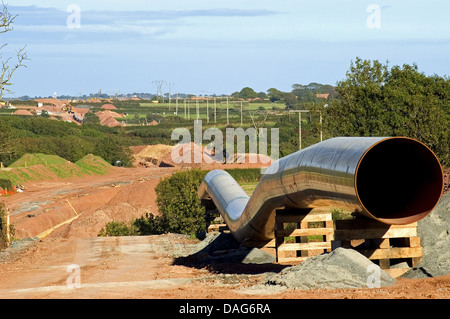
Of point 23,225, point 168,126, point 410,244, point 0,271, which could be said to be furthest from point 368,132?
point 168,126

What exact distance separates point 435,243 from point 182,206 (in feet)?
90.3

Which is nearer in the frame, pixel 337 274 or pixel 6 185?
pixel 337 274

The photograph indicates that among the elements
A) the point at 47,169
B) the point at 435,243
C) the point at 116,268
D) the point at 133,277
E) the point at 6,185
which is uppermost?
the point at 435,243

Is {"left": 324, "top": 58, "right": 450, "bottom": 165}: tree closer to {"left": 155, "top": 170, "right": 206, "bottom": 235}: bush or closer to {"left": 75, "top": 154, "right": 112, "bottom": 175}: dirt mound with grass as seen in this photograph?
{"left": 155, "top": 170, "right": 206, "bottom": 235}: bush

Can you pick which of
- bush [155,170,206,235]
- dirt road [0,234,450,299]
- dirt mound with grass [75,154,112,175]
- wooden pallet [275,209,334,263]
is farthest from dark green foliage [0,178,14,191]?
wooden pallet [275,209,334,263]

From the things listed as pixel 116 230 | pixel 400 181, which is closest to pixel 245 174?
pixel 116 230

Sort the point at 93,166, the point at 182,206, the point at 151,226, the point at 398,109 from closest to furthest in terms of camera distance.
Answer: the point at 182,206 → the point at 151,226 → the point at 398,109 → the point at 93,166

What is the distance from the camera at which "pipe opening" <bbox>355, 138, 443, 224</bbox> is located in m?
13.4

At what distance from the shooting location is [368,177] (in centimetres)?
1507

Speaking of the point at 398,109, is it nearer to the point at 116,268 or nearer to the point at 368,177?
the point at 116,268

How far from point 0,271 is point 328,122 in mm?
37777

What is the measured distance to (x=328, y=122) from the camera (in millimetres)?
57000
